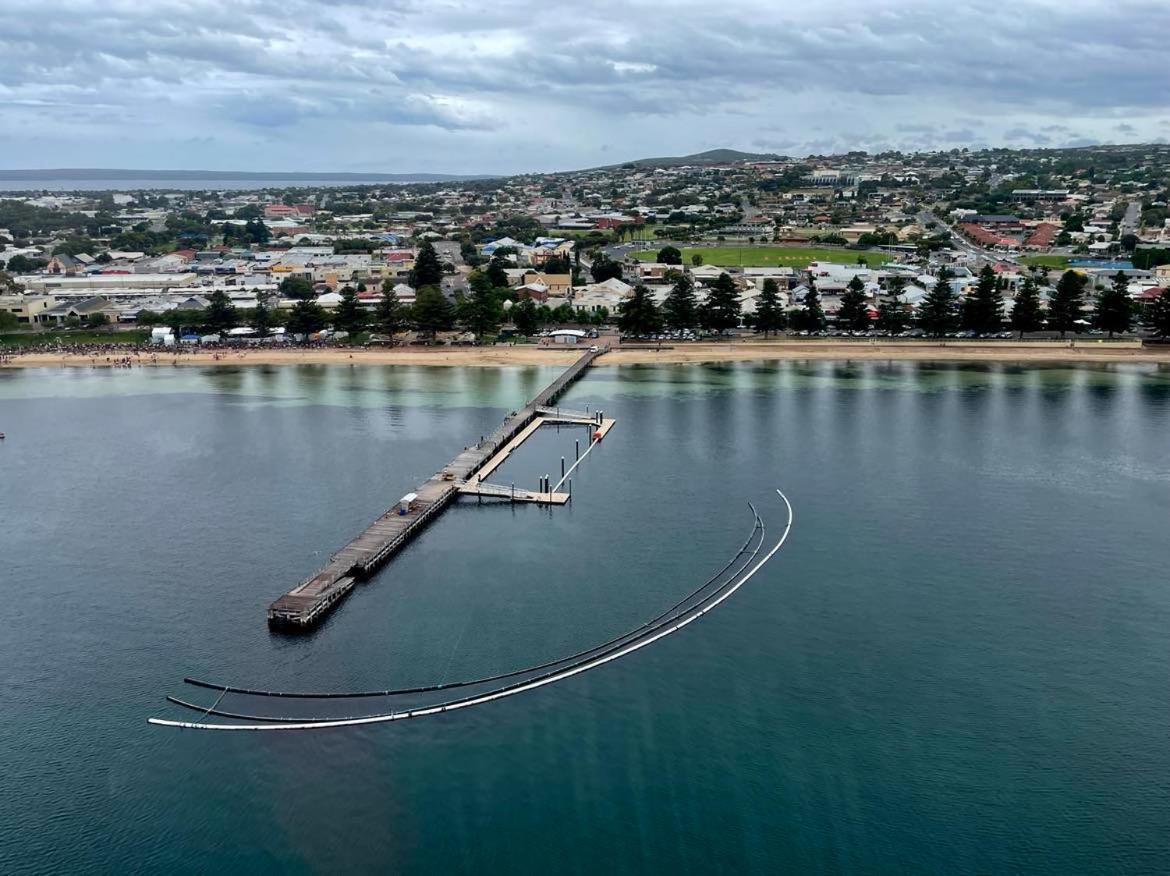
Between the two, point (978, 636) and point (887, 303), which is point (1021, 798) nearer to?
point (978, 636)

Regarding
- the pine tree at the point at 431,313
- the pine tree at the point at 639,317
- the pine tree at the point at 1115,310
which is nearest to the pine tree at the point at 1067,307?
the pine tree at the point at 1115,310

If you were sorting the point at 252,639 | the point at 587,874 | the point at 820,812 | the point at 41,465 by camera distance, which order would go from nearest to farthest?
the point at 587,874 → the point at 820,812 → the point at 252,639 → the point at 41,465

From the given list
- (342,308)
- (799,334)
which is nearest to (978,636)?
(799,334)

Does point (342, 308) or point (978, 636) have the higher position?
point (342, 308)

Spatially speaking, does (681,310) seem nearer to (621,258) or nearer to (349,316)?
(349,316)

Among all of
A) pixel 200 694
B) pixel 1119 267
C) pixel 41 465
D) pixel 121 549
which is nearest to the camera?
pixel 200 694

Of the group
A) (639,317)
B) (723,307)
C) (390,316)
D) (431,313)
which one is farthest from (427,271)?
(723,307)

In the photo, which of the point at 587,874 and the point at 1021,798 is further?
the point at 1021,798
